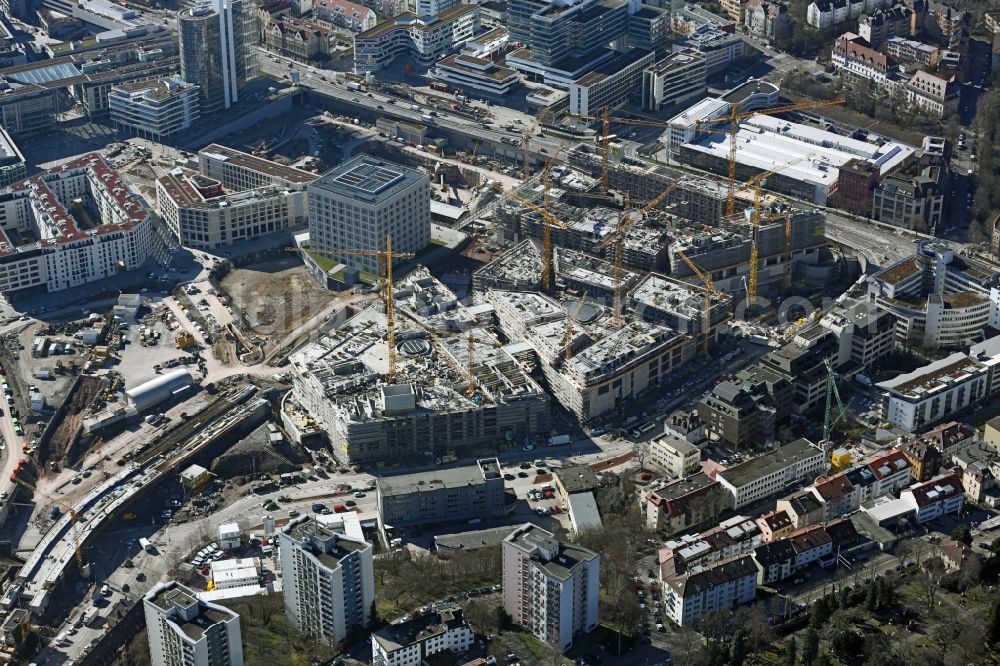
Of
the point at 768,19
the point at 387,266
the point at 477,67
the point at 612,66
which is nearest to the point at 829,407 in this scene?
the point at 387,266

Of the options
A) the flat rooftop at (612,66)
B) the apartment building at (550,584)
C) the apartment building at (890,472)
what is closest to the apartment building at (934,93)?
the flat rooftop at (612,66)

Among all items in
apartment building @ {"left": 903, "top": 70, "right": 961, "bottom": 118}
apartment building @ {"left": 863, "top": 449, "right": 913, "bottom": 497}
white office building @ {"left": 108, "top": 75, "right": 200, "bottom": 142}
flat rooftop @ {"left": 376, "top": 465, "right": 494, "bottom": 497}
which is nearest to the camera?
flat rooftop @ {"left": 376, "top": 465, "right": 494, "bottom": 497}

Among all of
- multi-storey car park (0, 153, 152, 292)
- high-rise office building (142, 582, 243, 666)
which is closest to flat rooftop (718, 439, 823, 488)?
high-rise office building (142, 582, 243, 666)

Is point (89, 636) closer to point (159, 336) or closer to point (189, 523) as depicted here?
point (189, 523)

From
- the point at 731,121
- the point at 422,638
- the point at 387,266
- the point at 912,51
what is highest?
the point at 912,51

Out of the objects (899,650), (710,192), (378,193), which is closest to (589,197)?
(710,192)

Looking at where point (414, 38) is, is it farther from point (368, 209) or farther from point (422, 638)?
point (422, 638)

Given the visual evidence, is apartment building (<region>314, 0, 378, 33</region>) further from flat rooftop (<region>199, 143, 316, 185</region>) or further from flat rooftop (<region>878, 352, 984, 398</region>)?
flat rooftop (<region>878, 352, 984, 398</region>)
